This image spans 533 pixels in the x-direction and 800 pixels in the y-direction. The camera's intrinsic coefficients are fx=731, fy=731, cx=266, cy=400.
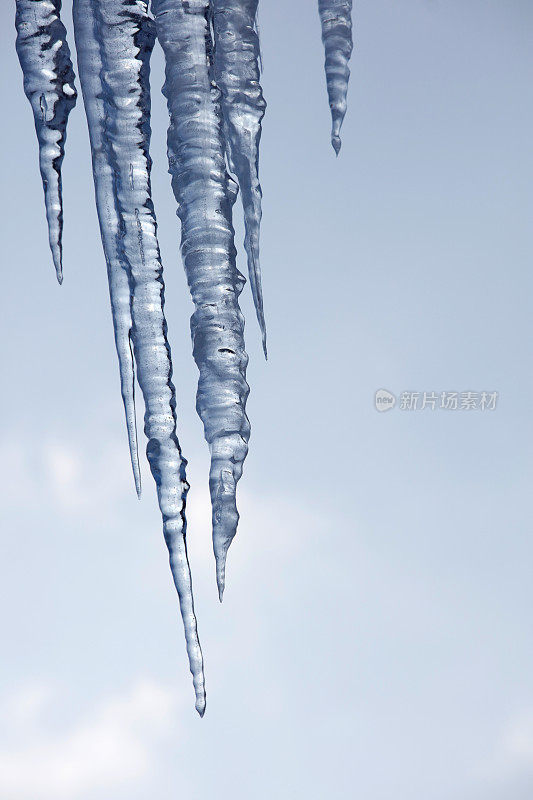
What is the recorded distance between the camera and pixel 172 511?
3.27ft

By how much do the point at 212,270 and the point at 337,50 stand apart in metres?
0.47

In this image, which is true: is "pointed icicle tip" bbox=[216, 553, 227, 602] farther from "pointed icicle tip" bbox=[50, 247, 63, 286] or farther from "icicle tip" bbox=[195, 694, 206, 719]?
"pointed icicle tip" bbox=[50, 247, 63, 286]

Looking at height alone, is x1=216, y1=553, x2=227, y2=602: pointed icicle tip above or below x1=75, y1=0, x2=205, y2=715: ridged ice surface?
below

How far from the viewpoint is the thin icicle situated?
1.00 meters

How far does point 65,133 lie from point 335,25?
0.49 metres

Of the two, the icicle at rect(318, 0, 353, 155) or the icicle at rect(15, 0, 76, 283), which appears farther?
the icicle at rect(318, 0, 353, 155)

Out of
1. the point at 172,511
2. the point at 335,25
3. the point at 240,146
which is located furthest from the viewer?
the point at 335,25

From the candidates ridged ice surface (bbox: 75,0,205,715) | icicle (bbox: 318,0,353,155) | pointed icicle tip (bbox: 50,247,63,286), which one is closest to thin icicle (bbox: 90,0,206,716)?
ridged ice surface (bbox: 75,0,205,715)

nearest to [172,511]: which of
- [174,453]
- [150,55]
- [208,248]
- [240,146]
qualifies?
[174,453]

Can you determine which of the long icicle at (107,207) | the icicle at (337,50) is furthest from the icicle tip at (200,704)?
the icicle at (337,50)

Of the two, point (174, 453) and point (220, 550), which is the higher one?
point (174, 453)

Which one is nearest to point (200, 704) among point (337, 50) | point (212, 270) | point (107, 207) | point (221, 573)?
point (221, 573)

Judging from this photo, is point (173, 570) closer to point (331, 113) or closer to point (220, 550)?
point (220, 550)

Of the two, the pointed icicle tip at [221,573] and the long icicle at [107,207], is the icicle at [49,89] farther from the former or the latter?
the pointed icicle tip at [221,573]
